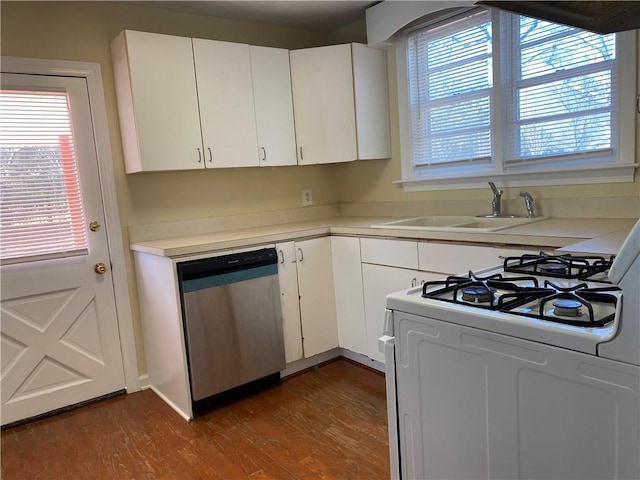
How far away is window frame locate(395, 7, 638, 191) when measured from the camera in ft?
7.32

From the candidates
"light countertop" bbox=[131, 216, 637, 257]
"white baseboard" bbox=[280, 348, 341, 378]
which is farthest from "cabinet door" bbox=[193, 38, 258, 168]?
"white baseboard" bbox=[280, 348, 341, 378]

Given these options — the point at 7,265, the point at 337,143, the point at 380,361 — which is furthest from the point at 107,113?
the point at 380,361

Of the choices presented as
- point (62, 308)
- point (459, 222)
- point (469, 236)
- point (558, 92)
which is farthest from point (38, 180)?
point (558, 92)

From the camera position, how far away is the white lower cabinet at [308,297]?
115 inches

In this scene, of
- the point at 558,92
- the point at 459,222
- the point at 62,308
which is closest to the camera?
the point at 558,92

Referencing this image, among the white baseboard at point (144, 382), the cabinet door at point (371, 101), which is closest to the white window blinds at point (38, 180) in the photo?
the white baseboard at point (144, 382)

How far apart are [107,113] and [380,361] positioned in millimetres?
2223

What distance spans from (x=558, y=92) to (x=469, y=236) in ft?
3.15

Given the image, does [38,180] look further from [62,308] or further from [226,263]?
[226,263]

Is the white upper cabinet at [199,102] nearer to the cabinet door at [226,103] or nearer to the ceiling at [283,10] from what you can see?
the cabinet door at [226,103]

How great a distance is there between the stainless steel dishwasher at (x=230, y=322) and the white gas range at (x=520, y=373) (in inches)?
55.4

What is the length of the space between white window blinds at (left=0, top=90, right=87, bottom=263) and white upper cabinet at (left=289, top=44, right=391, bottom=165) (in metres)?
1.45

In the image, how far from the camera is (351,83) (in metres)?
3.16

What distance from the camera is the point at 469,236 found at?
2281mm
